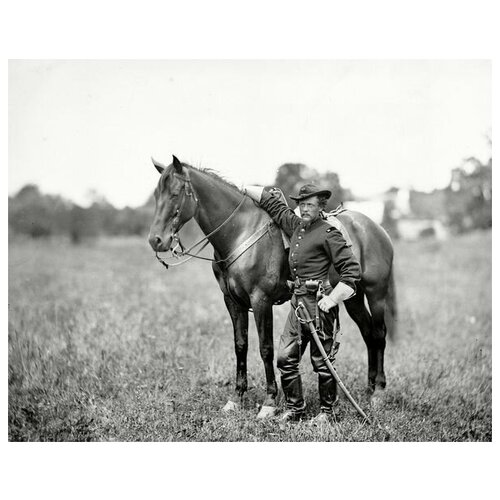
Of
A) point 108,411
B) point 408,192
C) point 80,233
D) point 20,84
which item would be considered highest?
point 20,84

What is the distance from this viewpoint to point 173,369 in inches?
234

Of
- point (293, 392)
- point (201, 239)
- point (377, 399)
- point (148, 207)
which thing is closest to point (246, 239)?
point (201, 239)

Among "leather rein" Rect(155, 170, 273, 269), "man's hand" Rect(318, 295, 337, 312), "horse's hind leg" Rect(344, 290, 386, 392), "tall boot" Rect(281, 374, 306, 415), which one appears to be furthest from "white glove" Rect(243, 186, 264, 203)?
"tall boot" Rect(281, 374, 306, 415)

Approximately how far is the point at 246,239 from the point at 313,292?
33.5 inches

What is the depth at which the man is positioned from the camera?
457 cm

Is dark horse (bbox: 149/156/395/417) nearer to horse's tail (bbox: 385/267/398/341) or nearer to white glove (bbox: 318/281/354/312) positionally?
white glove (bbox: 318/281/354/312)

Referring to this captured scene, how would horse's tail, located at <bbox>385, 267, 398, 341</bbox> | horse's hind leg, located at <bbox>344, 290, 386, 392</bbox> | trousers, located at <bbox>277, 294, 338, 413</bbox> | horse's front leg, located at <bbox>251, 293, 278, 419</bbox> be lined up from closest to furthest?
trousers, located at <bbox>277, 294, 338, 413</bbox>
horse's front leg, located at <bbox>251, 293, 278, 419</bbox>
horse's hind leg, located at <bbox>344, 290, 386, 392</bbox>
horse's tail, located at <bbox>385, 267, 398, 341</bbox>

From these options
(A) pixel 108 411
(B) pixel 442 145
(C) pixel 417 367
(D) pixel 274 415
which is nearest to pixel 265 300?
(D) pixel 274 415

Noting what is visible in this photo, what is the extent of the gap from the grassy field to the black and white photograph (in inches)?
1.0

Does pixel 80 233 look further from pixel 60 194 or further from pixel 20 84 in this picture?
pixel 20 84

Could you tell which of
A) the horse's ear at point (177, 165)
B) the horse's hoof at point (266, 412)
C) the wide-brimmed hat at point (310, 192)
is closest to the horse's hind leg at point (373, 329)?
the horse's hoof at point (266, 412)

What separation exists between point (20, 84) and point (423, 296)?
8927mm

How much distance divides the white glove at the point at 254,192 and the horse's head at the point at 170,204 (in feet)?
2.04

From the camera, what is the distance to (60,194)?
7.82 m
